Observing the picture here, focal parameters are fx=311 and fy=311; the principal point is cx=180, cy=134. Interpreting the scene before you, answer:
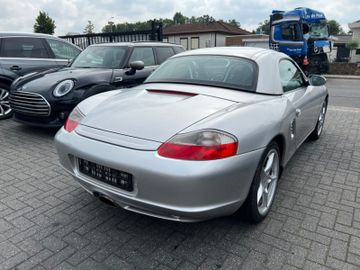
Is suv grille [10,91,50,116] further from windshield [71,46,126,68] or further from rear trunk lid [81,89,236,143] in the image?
rear trunk lid [81,89,236,143]

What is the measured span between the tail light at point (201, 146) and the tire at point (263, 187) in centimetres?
43

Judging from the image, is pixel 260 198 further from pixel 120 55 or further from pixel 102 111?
pixel 120 55

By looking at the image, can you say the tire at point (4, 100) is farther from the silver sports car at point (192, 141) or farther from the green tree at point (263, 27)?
the green tree at point (263, 27)

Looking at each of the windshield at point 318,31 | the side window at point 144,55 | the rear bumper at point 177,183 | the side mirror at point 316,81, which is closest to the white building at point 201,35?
the windshield at point 318,31

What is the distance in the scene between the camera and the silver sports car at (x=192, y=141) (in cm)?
211

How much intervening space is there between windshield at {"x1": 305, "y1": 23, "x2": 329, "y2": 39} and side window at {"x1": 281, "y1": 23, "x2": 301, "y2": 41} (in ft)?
3.69

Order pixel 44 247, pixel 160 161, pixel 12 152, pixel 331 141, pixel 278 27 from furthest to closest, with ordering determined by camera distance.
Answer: pixel 278 27 → pixel 331 141 → pixel 12 152 → pixel 44 247 → pixel 160 161

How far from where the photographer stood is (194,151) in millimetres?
2115

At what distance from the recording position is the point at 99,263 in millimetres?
2275

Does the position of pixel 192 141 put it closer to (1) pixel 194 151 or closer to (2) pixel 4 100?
(1) pixel 194 151

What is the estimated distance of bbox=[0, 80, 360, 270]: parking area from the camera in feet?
7.57

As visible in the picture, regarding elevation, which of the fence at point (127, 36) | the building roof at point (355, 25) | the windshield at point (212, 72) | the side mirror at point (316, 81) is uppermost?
the building roof at point (355, 25)

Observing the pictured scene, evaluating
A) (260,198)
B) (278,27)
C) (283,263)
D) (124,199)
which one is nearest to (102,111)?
(124,199)

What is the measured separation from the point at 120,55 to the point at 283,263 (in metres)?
5.03
